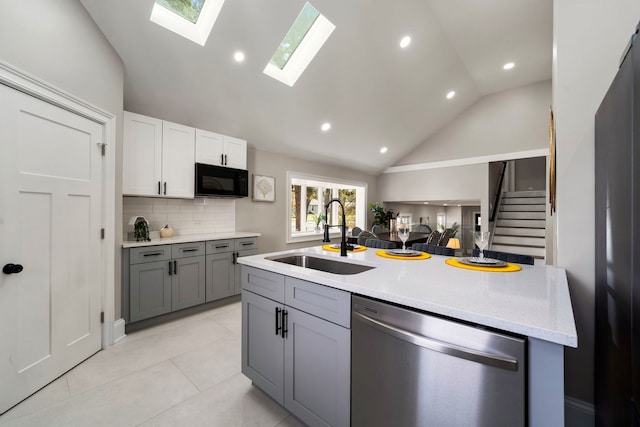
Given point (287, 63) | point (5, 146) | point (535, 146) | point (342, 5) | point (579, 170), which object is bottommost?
point (579, 170)

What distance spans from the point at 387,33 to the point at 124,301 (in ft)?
14.1

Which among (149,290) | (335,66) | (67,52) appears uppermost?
(335,66)

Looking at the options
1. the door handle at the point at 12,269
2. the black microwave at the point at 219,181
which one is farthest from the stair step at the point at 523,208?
the door handle at the point at 12,269

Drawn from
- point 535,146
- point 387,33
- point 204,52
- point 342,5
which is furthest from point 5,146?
point 535,146

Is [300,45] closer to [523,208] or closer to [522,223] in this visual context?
[522,223]

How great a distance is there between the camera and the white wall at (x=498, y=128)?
5.13m

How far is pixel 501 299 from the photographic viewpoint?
39.1 inches

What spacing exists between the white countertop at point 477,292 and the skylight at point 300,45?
8.90 ft

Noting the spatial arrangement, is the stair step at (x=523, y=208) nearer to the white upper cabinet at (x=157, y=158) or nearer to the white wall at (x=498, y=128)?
the white wall at (x=498, y=128)

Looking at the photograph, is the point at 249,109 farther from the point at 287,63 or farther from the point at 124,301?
the point at 124,301

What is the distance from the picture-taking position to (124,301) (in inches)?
102

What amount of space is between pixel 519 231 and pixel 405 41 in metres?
4.82

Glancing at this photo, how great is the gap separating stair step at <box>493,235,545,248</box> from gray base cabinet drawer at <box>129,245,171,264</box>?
20.2ft

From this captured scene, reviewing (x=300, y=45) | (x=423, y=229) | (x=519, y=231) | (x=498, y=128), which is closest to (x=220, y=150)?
Answer: (x=300, y=45)
